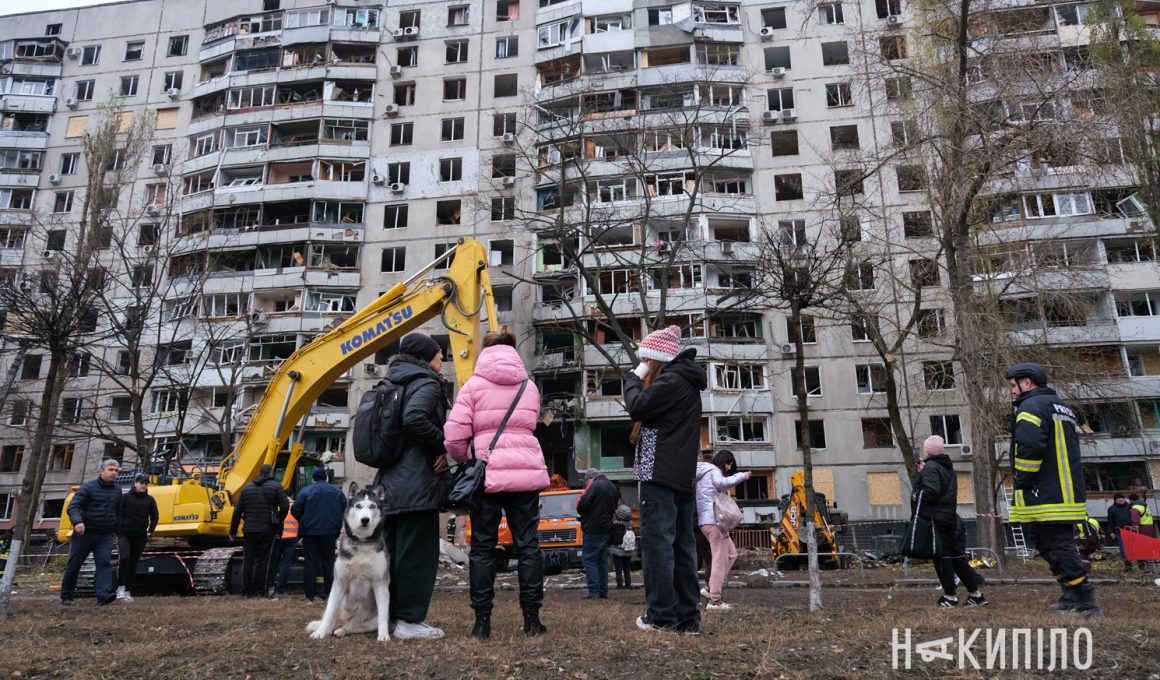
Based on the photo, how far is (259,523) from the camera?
41.1 ft

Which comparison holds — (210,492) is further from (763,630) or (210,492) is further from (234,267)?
(234,267)

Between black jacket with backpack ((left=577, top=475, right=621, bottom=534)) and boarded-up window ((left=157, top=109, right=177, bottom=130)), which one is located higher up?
boarded-up window ((left=157, top=109, right=177, bottom=130))

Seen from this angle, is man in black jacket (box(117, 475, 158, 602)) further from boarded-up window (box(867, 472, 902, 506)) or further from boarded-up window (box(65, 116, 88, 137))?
boarded-up window (box(65, 116, 88, 137))

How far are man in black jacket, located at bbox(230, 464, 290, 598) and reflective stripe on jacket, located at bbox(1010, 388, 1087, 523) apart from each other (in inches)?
415

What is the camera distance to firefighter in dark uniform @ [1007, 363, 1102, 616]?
22.5 feet

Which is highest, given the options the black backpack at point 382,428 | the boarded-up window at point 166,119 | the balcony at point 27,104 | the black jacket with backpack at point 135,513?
the balcony at point 27,104

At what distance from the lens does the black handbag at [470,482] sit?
536 centimetres

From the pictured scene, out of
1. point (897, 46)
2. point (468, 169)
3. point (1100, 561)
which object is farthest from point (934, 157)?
point (468, 169)

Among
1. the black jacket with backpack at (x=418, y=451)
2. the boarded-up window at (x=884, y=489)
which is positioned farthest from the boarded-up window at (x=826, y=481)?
the black jacket with backpack at (x=418, y=451)

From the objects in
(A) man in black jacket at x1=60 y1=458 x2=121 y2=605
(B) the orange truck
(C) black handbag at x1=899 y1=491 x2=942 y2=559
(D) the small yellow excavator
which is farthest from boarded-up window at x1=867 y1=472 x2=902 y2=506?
(A) man in black jacket at x1=60 y1=458 x2=121 y2=605

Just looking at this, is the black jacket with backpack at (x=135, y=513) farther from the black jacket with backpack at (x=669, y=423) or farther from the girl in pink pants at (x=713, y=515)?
the black jacket with backpack at (x=669, y=423)

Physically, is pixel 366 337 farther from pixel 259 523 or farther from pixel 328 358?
pixel 259 523

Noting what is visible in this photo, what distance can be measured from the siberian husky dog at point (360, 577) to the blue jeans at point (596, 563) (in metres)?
6.14

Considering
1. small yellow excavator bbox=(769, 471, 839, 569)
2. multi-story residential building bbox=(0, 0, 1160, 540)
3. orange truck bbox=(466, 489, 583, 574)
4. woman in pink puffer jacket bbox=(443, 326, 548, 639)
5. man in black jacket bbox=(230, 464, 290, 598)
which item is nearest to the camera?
woman in pink puffer jacket bbox=(443, 326, 548, 639)
